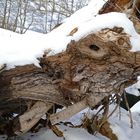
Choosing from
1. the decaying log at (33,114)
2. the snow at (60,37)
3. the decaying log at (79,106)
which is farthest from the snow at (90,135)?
the snow at (60,37)

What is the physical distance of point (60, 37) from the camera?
3152mm

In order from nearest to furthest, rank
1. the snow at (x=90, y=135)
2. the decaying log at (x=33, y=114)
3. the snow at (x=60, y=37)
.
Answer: the snow at (x=60, y=37) < the decaying log at (x=33, y=114) < the snow at (x=90, y=135)

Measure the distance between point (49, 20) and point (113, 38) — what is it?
1151 cm

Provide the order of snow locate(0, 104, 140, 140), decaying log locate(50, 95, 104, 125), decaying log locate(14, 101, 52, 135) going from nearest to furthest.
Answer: decaying log locate(50, 95, 104, 125) → decaying log locate(14, 101, 52, 135) → snow locate(0, 104, 140, 140)

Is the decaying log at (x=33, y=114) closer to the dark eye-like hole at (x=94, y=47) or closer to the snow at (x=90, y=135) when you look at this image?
the snow at (x=90, y=135)

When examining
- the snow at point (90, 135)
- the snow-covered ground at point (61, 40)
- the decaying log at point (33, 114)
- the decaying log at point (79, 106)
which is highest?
the snow-covered ground at point (61, 40)

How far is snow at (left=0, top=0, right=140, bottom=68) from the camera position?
2908mm

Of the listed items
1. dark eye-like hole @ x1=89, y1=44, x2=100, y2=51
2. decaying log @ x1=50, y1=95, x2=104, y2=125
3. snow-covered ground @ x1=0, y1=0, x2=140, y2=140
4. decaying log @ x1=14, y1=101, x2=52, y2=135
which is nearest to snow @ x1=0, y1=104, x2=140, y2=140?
snow-covered ground @ x1=0, y1=0, x2=140, y2=140

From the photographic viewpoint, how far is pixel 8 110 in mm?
3398

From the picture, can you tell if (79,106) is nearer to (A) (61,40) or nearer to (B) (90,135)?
(A) (61,40)

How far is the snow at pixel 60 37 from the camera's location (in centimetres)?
291

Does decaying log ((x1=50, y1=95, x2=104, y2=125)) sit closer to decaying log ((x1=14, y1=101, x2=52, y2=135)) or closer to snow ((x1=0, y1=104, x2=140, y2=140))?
decaying log ((x1=14, y1=101, x2=52, y2=135))

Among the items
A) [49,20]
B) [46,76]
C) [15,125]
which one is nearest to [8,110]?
[15,125]

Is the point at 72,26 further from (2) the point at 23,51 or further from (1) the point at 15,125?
(1) the point at 15,125
